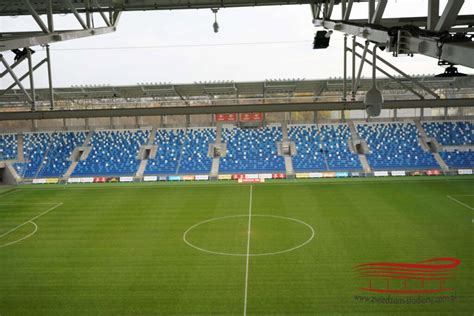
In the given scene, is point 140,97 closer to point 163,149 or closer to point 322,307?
point 163,149

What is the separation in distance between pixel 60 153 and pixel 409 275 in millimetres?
27676

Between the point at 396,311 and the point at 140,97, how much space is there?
1012 inches

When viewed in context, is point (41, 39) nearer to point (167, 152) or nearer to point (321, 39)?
point (321, 39)

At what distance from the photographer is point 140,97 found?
103ft

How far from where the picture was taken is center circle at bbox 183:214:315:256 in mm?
14320

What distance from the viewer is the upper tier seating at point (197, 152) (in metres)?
29.7

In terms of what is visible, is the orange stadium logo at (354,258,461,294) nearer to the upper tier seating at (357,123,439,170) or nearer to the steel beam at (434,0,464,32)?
the steel beam at (434,0,464,32)

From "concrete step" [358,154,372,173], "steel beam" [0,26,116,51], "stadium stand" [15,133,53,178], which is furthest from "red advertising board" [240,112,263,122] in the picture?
"steel beam" [0,26,116,51]

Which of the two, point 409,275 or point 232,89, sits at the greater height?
point 232,89

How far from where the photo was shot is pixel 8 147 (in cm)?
3222

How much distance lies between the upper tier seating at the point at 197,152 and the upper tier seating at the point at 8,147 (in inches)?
511

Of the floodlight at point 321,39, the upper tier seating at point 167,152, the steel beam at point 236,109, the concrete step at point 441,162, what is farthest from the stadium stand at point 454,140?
the floodlight at point 321,39

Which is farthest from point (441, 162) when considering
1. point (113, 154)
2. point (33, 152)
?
point (33, 152)

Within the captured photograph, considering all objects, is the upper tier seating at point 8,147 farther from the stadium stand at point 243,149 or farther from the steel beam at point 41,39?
the steel beam at point 41,39
